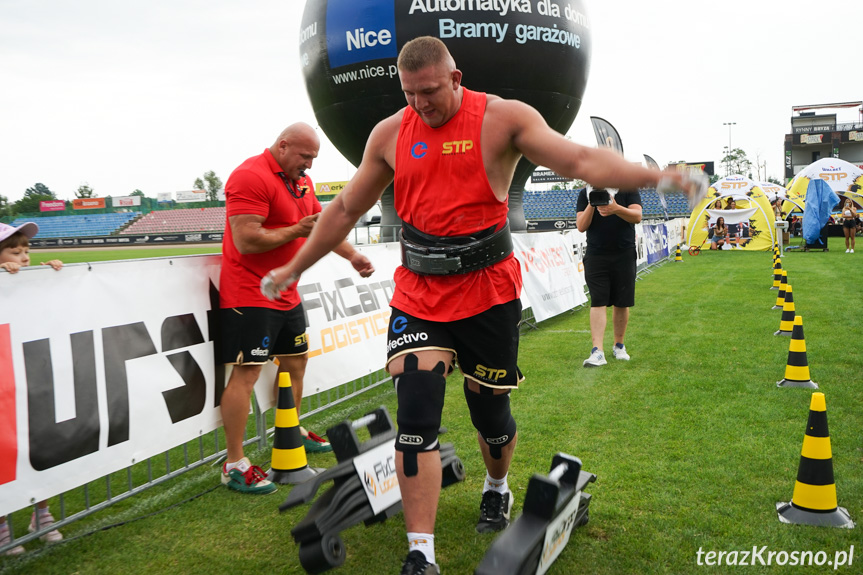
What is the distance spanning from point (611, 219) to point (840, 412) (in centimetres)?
269

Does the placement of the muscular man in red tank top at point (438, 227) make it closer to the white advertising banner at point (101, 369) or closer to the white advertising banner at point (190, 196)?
the white advertising banner at point (101, 369)

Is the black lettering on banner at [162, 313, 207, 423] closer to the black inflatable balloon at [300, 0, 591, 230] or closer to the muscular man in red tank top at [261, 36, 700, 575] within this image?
the muscular man in red tank top at [261, 36, 700, 575]

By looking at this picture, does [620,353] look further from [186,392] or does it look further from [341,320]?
[186,392]

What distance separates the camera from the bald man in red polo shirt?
3.84 m

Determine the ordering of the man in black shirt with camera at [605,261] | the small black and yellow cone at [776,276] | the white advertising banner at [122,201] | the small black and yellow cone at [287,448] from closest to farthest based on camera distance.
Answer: the small black and yellow cone at [287,448] < the man in black shirt with camera at [605,261] < the small black and yellow cone at [776,276] < the white advertising banner at [122,201]

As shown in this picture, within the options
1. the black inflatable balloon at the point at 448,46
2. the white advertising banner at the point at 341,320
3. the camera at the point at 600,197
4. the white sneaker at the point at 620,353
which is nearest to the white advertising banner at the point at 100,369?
the white advertising banner at the point at 341,320

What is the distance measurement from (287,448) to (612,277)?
3.99 meters

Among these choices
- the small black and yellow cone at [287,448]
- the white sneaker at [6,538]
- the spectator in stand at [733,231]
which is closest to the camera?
the white sneaker at [6,538]

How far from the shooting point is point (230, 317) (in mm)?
3918

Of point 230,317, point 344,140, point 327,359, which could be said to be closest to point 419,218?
point 230,317

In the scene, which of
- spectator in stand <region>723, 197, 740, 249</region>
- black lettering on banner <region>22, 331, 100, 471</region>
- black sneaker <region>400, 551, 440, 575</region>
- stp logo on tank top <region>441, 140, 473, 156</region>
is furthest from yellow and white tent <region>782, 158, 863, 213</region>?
black lettering on banner <region>22, 331, 100, 471</region>

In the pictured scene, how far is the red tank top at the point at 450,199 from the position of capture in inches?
104

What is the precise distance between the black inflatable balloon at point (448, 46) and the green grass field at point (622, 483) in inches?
248

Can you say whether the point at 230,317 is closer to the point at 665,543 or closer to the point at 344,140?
the point at 665,543
